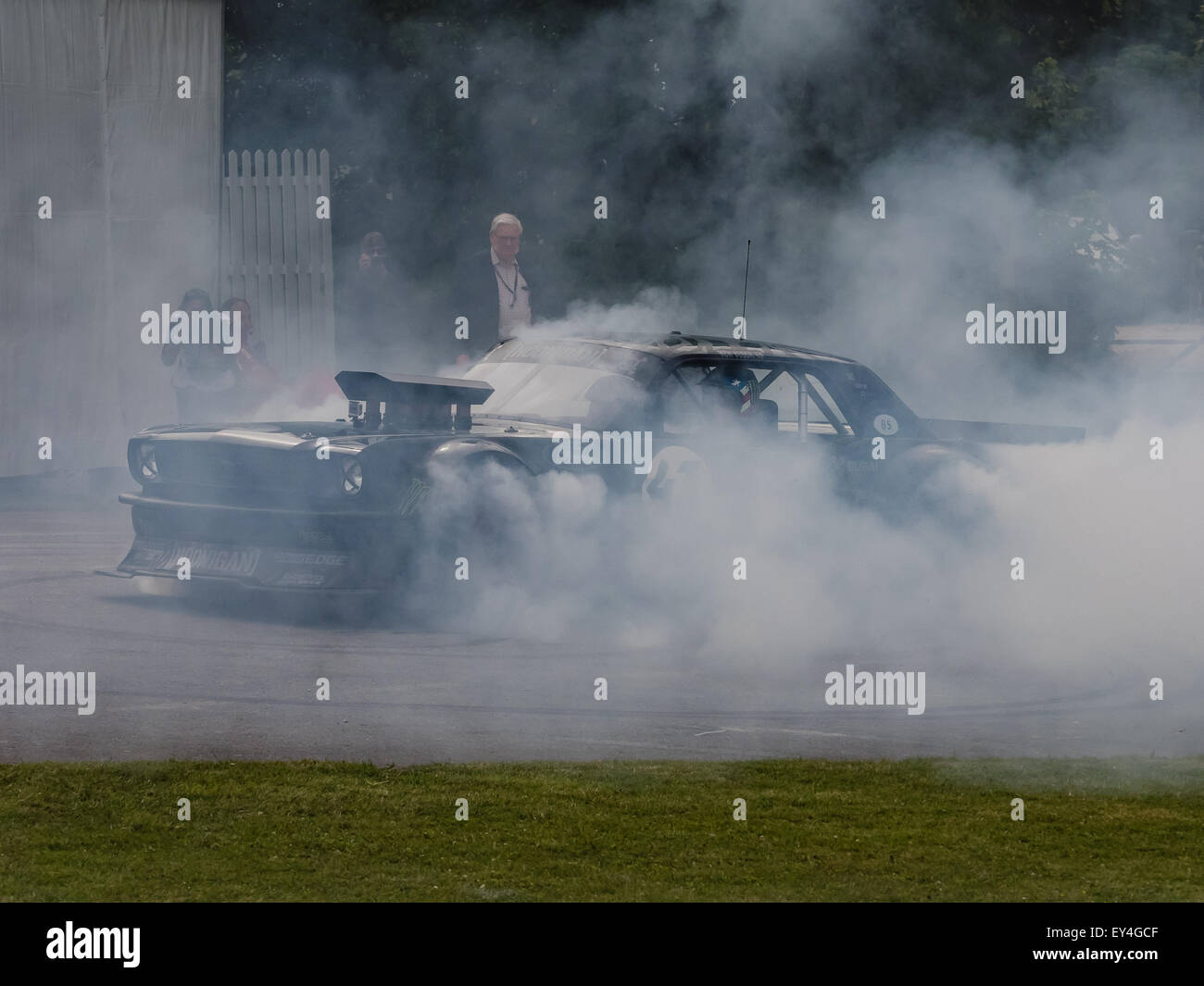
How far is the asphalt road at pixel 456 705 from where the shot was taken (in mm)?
6199

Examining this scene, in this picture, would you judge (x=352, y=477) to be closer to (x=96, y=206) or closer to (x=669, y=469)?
(x=669, y=469)

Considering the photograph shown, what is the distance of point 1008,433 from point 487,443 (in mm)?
2782

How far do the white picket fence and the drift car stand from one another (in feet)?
23.0

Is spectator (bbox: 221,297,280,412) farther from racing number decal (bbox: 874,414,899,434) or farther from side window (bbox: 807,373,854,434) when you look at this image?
racing number decal (bbox: 874,414,899,434)

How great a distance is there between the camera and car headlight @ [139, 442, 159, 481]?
885 cm

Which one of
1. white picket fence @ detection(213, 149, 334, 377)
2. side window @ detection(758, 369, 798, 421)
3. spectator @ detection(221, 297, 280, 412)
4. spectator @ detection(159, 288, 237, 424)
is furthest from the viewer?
white picket fence @ detection(213, 149, 334, 377)

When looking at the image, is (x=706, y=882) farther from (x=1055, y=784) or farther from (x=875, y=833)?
(x=1055, y=784)

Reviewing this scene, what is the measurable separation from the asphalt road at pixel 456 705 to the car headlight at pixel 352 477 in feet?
2.06

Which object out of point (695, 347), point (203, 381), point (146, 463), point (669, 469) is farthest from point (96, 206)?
point (669, 469)

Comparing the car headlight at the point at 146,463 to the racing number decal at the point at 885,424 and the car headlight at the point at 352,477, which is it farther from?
the racing number decal at the point at 885,424

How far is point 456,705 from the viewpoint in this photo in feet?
22.3

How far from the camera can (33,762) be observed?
5.79 meters

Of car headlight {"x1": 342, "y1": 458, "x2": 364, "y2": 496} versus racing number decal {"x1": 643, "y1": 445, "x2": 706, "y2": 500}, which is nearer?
car headlight {"x1": 342, "y1": 458, "x2": 364, "y2": 496}

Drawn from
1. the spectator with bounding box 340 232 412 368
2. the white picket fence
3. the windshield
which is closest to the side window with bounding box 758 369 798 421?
the windshield
